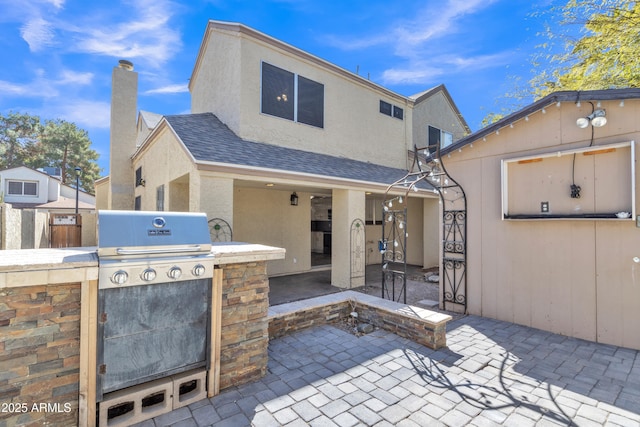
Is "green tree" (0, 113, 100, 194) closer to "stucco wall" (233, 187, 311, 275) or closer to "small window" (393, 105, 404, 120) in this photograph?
"stucco wall" (233, 187, 311, 275)

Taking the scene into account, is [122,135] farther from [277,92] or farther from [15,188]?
[15,188]

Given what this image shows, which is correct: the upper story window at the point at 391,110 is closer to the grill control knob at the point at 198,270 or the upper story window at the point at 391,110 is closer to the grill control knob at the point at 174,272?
the grill control knob at the point at 198,270

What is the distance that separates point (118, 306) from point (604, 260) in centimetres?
658

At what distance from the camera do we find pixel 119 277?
8.07 feet

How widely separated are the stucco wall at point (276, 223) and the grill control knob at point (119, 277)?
643 centimetres

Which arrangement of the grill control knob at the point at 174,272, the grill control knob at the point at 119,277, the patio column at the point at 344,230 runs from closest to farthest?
the grill control knob at the point at 119,277 → the grill control knob at the point at 174,272 → the patio column at the point at 344,230

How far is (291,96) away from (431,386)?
812 cm

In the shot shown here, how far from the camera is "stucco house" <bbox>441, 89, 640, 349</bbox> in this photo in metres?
4.36

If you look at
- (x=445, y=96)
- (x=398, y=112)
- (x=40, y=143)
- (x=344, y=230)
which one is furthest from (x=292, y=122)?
(x=40, y=143)

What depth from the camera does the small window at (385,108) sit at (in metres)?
11.3

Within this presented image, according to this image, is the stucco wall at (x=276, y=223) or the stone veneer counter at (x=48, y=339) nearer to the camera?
the stone veneer counter at (x=48, y=339)

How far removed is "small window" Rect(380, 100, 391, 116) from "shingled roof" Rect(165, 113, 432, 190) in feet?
10.1

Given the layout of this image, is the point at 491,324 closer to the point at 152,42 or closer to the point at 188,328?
the point at 188,328

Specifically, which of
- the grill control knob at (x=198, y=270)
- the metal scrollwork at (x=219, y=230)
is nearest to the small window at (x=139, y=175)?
the metal scrollwork at (x=219, y=230)
